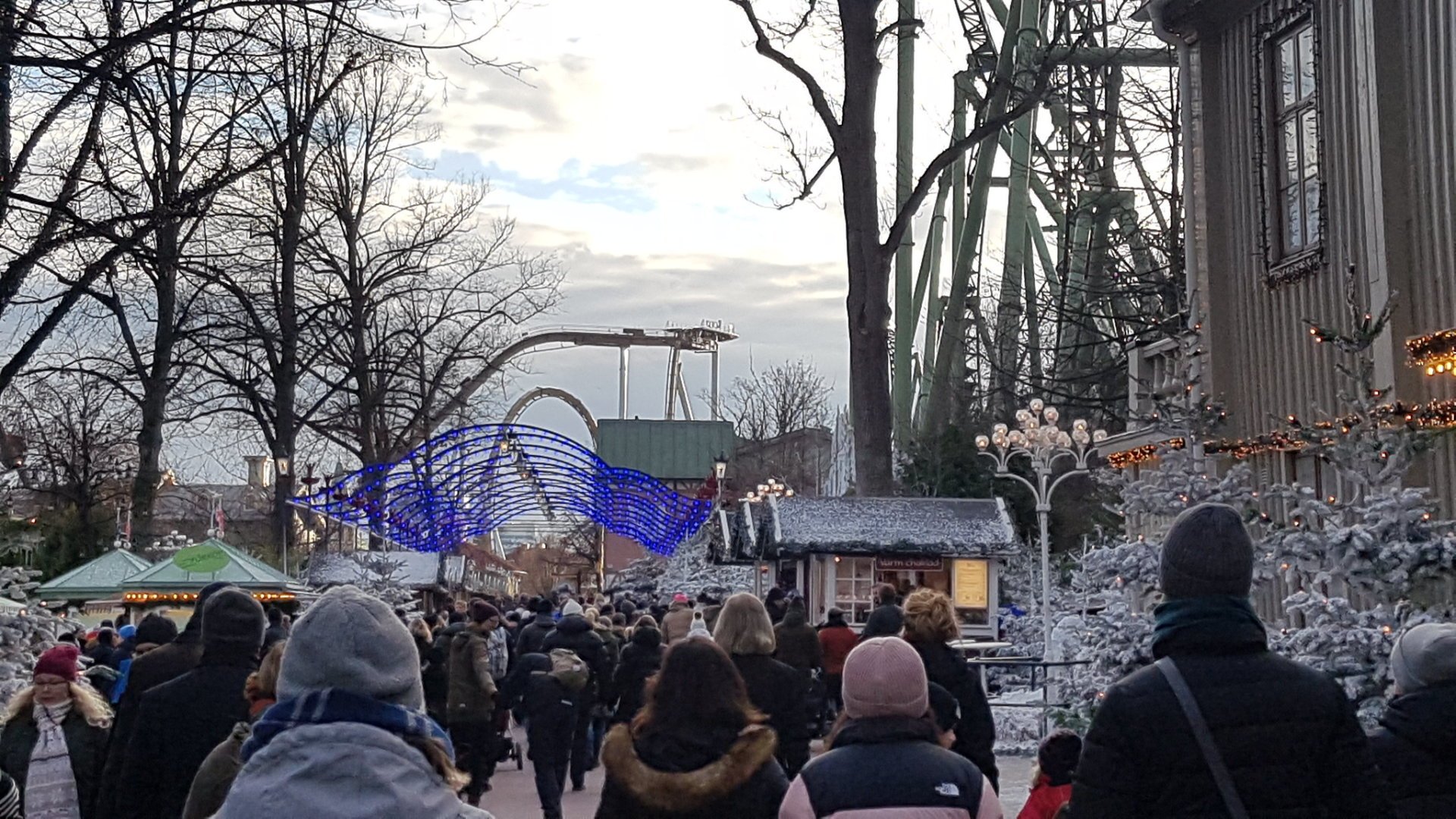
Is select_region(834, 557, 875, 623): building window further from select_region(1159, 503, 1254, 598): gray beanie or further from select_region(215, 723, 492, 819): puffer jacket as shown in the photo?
select_region(215, 723, 492, 819): puffer jacket

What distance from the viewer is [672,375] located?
125 m

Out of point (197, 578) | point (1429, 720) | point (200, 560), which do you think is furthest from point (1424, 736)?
point (197, 578)

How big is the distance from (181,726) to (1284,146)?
11754mm

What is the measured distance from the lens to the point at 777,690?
9.66 m

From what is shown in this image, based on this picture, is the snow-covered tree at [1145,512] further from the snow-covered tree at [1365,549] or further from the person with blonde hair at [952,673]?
the person with blonde hair at [952,673]

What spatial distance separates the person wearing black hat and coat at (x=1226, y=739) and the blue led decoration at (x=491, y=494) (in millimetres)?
29633

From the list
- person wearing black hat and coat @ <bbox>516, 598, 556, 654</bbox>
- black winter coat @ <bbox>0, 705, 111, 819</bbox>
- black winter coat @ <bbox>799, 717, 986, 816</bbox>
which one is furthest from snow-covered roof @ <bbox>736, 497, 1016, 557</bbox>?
black winter coat @ <bbox>799, 717, 986, 816</bbox>

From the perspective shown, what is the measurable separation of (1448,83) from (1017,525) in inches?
966

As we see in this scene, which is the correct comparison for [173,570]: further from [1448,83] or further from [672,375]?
[672,375]

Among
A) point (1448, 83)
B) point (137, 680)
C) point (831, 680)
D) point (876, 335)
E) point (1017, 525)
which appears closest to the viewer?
point (137, 680)

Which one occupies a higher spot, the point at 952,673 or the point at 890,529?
the point at 890,529

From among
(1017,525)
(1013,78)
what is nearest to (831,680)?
(1013,78)

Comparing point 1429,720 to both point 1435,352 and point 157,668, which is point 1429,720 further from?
point 1435,352

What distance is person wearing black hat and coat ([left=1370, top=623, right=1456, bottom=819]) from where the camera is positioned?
530cm
